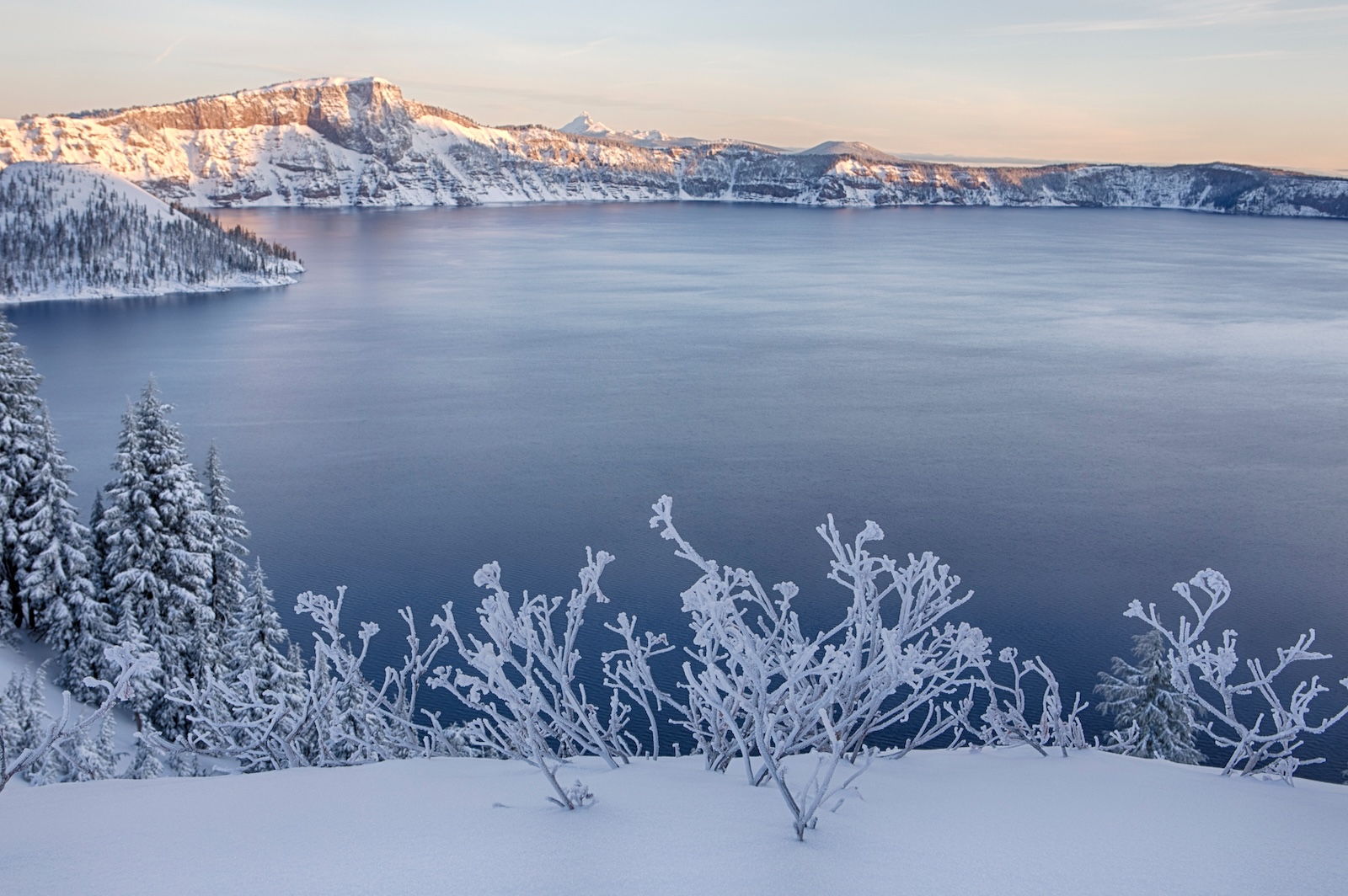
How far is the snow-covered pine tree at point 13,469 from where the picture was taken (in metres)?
17.5

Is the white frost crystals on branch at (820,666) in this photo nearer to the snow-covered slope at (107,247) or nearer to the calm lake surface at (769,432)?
the calm lake surface at (769,432)

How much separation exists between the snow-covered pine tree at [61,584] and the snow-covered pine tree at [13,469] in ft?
0.48

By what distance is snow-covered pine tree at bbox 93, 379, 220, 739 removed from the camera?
662 inches

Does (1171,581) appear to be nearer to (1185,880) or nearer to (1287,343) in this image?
(1185,880)

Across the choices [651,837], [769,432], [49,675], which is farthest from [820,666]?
[769,432]

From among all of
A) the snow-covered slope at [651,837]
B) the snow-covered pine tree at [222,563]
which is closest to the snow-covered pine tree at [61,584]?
the snow-covered pine tree at [222,563]

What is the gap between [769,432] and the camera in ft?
119

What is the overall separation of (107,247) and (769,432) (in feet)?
259

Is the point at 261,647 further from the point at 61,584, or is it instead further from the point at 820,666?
the point at 820,666

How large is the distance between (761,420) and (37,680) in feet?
90.6

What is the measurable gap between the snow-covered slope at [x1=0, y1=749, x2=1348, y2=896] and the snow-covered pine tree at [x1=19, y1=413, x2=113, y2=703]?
528 inches

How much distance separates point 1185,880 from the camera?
3773mm

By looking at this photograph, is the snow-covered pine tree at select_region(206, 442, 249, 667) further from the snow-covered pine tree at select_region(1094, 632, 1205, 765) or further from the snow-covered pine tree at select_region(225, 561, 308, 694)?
the snow-covered pine tree at select_region(1094, 632, 1205, 765)

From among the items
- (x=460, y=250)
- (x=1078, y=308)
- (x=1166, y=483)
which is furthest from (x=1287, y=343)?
(x=460, y=250)
